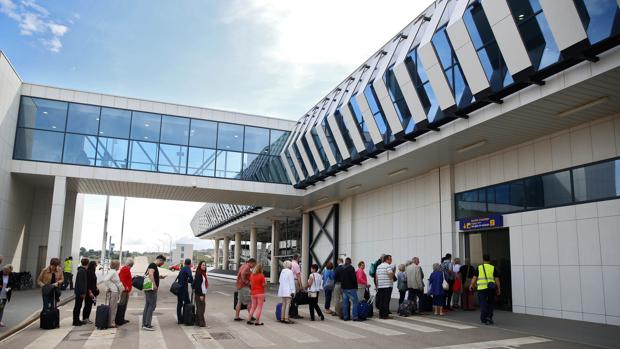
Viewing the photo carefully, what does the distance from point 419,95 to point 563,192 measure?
17.3 feet

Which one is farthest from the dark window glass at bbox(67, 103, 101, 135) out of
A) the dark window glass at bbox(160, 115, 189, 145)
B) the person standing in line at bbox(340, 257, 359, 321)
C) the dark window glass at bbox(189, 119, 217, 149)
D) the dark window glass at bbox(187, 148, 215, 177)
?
the person standing in line at bbox(340, 257, 359, 321)

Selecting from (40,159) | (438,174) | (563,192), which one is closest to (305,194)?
(438,174)

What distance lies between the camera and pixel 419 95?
622 inches

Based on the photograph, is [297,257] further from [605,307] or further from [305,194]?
[305,194]

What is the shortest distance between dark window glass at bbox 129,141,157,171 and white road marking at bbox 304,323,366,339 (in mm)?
14628

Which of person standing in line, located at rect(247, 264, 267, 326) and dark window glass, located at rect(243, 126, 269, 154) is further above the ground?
dark window glass, located at rect(243, 126, 269, 154)

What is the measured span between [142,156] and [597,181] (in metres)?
19.6

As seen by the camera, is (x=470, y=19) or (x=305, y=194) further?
(x=305, y=194)

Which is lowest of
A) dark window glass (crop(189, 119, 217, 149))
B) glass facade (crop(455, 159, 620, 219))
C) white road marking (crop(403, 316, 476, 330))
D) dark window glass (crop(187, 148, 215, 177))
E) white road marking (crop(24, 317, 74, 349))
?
white road marking (crop(24, 317, 74, 349))

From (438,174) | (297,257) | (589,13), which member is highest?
A: (589,13)

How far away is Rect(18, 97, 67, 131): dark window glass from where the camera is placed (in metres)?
22.4

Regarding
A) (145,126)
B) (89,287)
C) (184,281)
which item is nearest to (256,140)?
(145,126)

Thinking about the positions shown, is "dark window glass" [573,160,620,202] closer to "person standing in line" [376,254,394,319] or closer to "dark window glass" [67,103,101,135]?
"person standing in line" [376,254,394,319]

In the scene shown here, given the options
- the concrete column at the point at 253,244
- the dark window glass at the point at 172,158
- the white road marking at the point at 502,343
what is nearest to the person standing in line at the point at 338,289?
the white road marking at the point at 502,343
